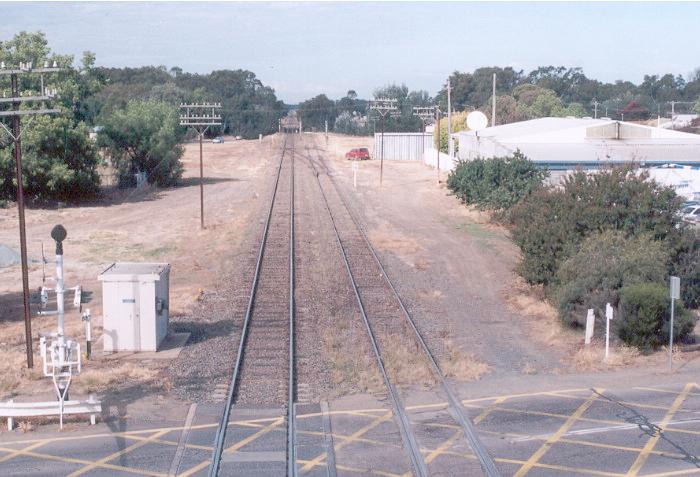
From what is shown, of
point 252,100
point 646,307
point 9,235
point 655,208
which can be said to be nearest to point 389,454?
point 646,307

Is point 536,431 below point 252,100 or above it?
below

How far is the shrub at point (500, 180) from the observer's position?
3800 cm

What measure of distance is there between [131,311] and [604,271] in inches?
369

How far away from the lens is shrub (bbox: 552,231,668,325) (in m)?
17.8

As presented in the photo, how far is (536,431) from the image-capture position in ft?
37.9

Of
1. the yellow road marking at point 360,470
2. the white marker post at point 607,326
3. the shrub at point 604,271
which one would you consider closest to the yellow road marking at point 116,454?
the yellow road marking at point 360,470

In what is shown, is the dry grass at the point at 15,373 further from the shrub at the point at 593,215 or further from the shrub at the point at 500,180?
the shrub at the point at 500,180

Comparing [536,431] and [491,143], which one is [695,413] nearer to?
[536,431]

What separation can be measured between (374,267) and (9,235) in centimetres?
1657

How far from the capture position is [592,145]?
44.5 m

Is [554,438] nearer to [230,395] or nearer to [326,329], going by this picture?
[230,395]

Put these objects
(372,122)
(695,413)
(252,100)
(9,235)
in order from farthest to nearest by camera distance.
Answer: (252,100)
(372,122)
(9,235)
(695,413)

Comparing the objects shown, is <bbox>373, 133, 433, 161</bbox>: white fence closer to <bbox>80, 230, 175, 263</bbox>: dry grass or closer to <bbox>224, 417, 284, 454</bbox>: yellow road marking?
<bbox>80, 230, 175, 263</bbox>: dry grass

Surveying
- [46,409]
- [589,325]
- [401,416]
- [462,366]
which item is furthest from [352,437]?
[589,325]
